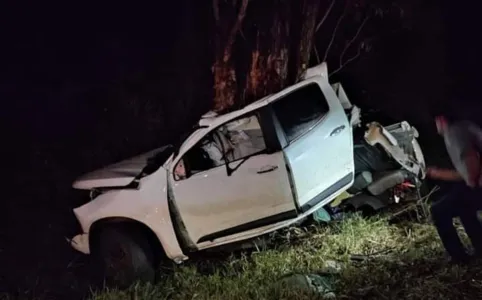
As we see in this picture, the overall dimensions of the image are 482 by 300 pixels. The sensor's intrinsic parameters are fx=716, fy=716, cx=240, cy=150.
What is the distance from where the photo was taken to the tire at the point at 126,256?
747cm

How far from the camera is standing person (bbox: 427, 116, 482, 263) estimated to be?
19.9 feet

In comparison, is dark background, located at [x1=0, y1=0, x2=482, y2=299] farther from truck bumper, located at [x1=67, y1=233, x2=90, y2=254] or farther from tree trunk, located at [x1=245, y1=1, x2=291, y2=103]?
tree trunk, located at [x1=245, y1=1, x2=291, y2=103]

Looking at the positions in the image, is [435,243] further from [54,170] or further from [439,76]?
[54,170]

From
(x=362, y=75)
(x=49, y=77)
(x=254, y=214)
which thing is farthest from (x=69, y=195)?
(x=362, y=75)

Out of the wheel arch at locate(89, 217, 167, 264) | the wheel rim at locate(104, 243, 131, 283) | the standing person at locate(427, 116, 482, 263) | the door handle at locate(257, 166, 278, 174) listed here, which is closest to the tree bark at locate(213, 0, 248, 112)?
the door handle at locate(257, 166, 278, 174)

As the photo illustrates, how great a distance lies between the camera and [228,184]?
730 centimetres

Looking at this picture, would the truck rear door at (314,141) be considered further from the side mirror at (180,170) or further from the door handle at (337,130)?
the side mirror at (180,170)

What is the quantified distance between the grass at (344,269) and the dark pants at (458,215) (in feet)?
0.64

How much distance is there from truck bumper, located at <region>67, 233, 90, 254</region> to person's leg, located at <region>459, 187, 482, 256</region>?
12.8 feet

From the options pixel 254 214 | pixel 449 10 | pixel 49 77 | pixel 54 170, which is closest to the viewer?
pixel 254 214

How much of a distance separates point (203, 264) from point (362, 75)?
4.90m

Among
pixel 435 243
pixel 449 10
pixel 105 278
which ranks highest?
pixel 449 10

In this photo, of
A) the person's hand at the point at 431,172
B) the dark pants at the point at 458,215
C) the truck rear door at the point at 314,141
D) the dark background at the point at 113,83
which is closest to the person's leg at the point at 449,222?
the dark pants at the point at 458,215

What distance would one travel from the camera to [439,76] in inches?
431
